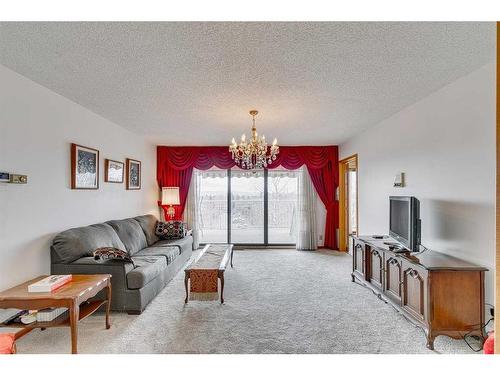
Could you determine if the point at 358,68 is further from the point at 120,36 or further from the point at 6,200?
the point at 6,200

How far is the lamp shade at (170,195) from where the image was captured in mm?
5863

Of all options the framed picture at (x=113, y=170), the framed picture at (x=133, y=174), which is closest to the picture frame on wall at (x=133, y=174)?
the framed picture at (x=133, y=174)

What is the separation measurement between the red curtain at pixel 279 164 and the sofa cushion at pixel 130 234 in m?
1.81

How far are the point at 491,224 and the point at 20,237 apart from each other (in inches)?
170

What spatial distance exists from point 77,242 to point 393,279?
3.62 meters

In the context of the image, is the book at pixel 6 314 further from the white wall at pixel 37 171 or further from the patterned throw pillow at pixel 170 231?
the patterned throw pillow at pixel 170 231

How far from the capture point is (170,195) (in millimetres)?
5883

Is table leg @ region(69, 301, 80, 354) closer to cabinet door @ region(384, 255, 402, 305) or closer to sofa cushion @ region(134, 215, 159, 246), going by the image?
sofa cushion @ region(134, 215, 159, 246)

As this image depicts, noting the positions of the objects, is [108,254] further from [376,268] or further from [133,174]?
[376,268]

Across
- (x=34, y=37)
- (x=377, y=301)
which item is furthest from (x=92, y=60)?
(x=377, y=301)

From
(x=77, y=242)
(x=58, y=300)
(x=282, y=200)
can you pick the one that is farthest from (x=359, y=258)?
(x=77, y=242)

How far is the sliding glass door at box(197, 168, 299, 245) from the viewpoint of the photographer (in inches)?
254

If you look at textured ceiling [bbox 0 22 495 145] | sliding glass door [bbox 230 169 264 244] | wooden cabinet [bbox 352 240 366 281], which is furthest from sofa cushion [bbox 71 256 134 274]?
sliding glass door [bbox 230 169 264 244]

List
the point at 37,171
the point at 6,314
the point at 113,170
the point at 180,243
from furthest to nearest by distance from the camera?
1. the point at 180,243
2. the point at 113,170
3. the point at 37,171
4. the point at 6,314
